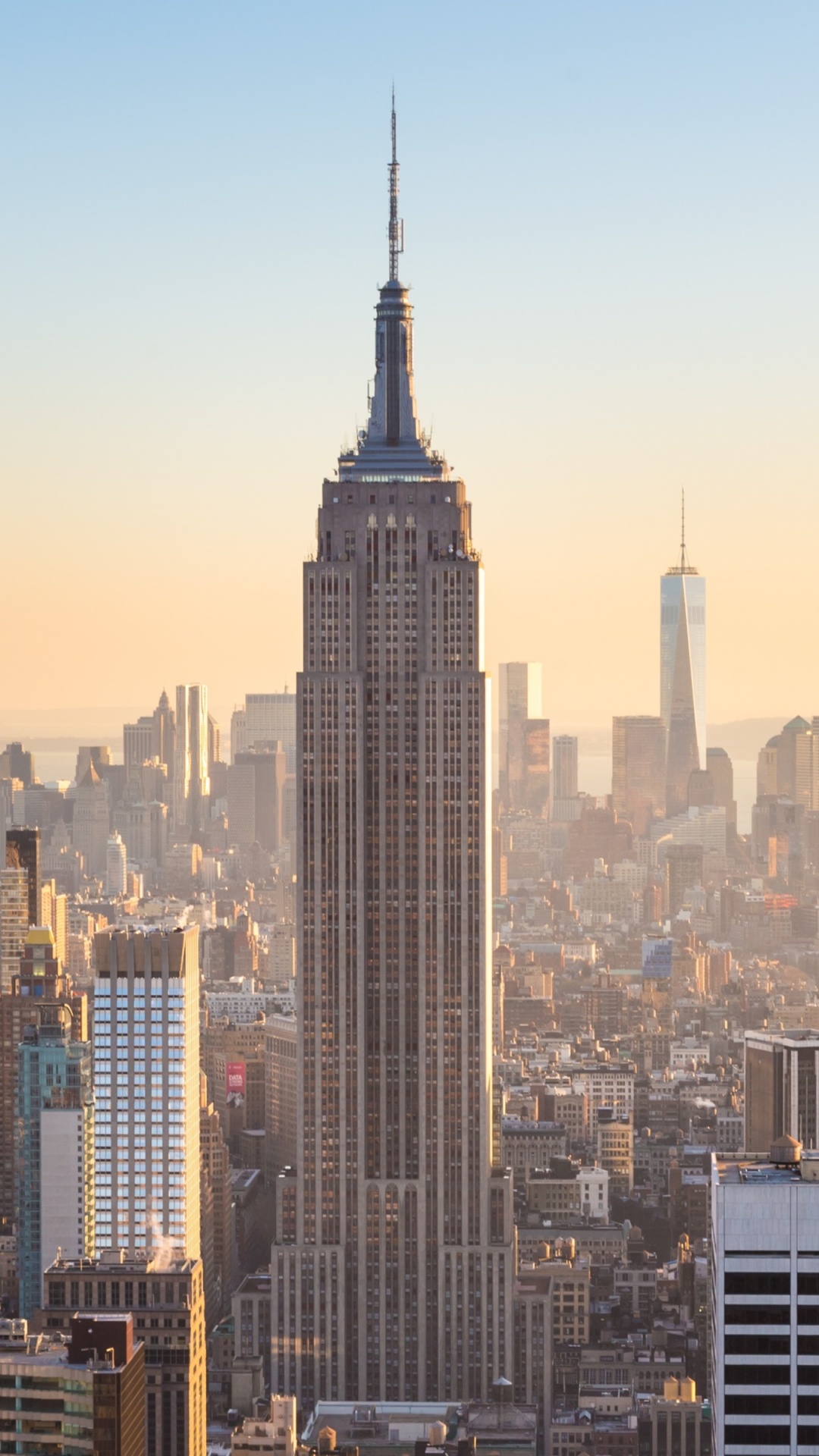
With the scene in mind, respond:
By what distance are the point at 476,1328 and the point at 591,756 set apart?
26.4 meters

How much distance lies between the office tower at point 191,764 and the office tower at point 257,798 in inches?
41.0

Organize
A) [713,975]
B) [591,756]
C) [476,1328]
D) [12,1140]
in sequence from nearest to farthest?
1. [476,1328]
2. [12,1140]
3. [591,756]
4. [713,975]

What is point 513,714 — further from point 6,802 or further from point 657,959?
point 657,959

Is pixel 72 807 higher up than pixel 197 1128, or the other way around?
pixel 72 807

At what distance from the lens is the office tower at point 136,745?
54.2 metres

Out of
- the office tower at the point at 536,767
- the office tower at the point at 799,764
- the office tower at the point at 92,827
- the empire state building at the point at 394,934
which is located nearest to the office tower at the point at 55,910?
the office tower at the point at 92,827

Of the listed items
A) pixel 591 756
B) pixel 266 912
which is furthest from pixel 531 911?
pixel 266 912

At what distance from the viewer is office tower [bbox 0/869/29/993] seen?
56688mm

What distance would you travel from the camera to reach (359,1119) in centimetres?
4272

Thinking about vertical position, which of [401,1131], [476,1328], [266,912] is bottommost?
[476,1328]

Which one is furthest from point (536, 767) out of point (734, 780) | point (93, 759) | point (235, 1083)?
point (235, 1083)

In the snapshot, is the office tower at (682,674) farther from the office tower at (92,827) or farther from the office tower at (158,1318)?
the office tower at (158,1318)

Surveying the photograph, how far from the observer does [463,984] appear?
42.6 meters

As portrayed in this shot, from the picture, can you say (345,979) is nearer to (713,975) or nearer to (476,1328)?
(476,1328)
